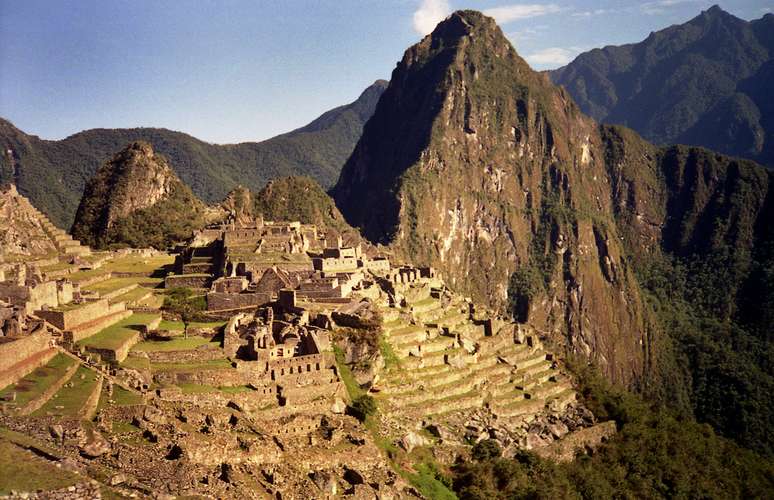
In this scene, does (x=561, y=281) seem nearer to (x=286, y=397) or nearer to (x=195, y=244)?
(x=195, y=244)

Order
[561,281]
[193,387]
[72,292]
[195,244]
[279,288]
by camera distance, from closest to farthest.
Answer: [193,387]
[72,292]
[279,288]
[195,244]
[561,281]

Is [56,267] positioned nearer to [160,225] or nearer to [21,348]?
[21,348]

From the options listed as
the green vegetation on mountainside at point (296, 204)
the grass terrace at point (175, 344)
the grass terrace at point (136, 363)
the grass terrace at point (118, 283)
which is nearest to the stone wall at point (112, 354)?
the grass terrace at point (136, 363)

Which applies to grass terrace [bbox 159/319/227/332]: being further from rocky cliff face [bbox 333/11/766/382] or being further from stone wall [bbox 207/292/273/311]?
rocky cliff face [bbox 333/11/766/382]

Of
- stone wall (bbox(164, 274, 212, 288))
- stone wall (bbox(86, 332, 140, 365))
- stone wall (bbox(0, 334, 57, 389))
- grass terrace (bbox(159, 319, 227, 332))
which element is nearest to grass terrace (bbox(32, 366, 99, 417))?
stone wall (bbox(0, 334, 57, 389))

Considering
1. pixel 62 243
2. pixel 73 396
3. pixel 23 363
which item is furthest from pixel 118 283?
pixel 73 396

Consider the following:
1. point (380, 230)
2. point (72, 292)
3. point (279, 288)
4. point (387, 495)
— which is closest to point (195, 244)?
point (279, 288)
